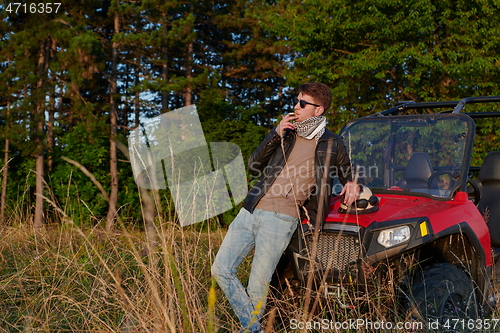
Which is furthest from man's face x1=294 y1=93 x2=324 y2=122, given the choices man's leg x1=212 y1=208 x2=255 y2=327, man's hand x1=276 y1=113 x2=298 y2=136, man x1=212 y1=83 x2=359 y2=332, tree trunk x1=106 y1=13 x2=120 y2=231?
tree trunk x1=106 y1=13 x2=120 y2=231

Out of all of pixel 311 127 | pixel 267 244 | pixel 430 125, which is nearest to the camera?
pixel 267 244

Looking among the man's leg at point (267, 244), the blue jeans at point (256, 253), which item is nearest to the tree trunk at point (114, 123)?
the blue jeans at point (256, 253)

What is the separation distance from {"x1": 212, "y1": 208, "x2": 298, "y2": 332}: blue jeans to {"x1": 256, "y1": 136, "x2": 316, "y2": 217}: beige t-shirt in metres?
0.06

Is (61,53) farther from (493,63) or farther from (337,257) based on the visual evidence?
(337,257)

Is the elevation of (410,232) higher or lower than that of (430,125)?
lower

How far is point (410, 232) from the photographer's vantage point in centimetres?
319

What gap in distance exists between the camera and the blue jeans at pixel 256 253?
3.18m

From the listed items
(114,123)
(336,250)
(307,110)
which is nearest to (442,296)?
(336,250)

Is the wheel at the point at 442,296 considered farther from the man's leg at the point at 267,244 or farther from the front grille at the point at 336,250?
the man's leg at the point at 267,244

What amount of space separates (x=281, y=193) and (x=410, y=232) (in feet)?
2.93

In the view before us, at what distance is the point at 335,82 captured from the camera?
16281mm

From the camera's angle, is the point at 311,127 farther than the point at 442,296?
Yes

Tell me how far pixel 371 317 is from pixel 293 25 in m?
14.6

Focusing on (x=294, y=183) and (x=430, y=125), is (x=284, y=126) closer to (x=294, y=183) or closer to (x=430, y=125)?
(x=294, y=183)
